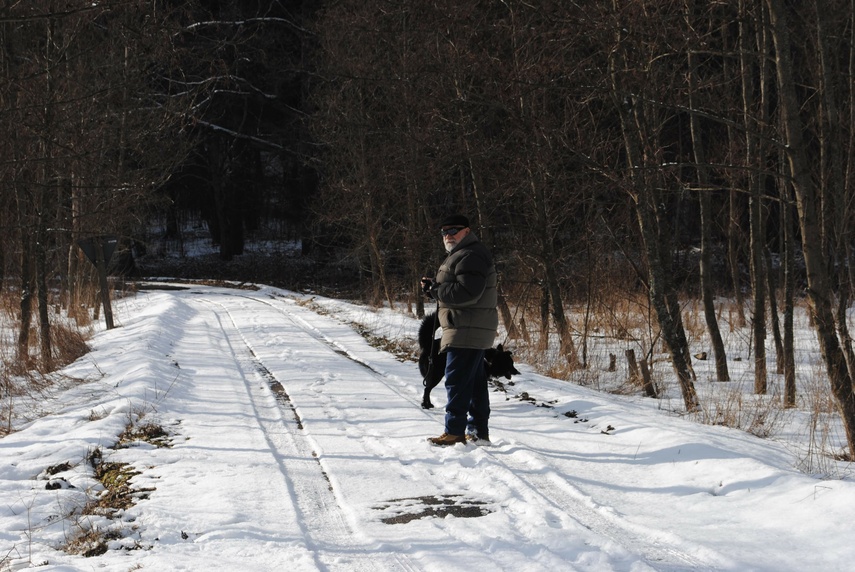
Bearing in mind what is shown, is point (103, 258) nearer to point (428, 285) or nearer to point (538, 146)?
point (538, 146)

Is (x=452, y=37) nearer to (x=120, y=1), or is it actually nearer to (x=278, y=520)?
(x=120, y=1)

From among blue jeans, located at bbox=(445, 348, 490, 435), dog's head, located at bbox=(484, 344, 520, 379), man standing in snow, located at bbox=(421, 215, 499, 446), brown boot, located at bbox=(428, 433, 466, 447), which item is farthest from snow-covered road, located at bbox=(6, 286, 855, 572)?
dog's head, located at bbox=(484, 344, 520, 379)

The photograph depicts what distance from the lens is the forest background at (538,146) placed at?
9.27 metres

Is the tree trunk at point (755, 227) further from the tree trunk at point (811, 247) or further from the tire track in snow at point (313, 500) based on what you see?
the tire track in snow at point (313, 500)

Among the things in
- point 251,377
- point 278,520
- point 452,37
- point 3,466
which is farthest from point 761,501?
point 452,37

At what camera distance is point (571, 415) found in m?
8.52

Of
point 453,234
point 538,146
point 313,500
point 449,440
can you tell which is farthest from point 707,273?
point 313,500

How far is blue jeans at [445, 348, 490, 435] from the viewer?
7.26 meters

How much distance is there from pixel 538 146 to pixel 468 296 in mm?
6165

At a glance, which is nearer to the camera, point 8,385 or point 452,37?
point 8,385

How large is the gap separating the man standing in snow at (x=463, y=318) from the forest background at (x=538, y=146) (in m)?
1.96

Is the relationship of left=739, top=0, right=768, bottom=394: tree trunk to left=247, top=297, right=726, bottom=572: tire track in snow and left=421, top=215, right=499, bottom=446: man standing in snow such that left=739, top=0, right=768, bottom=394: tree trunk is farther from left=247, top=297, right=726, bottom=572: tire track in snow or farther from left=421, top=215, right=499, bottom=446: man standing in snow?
left=247, top=297, right=726, bottom=572: tire track in snow

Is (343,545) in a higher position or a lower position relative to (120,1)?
lower

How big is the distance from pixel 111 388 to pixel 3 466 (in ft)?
11.6
